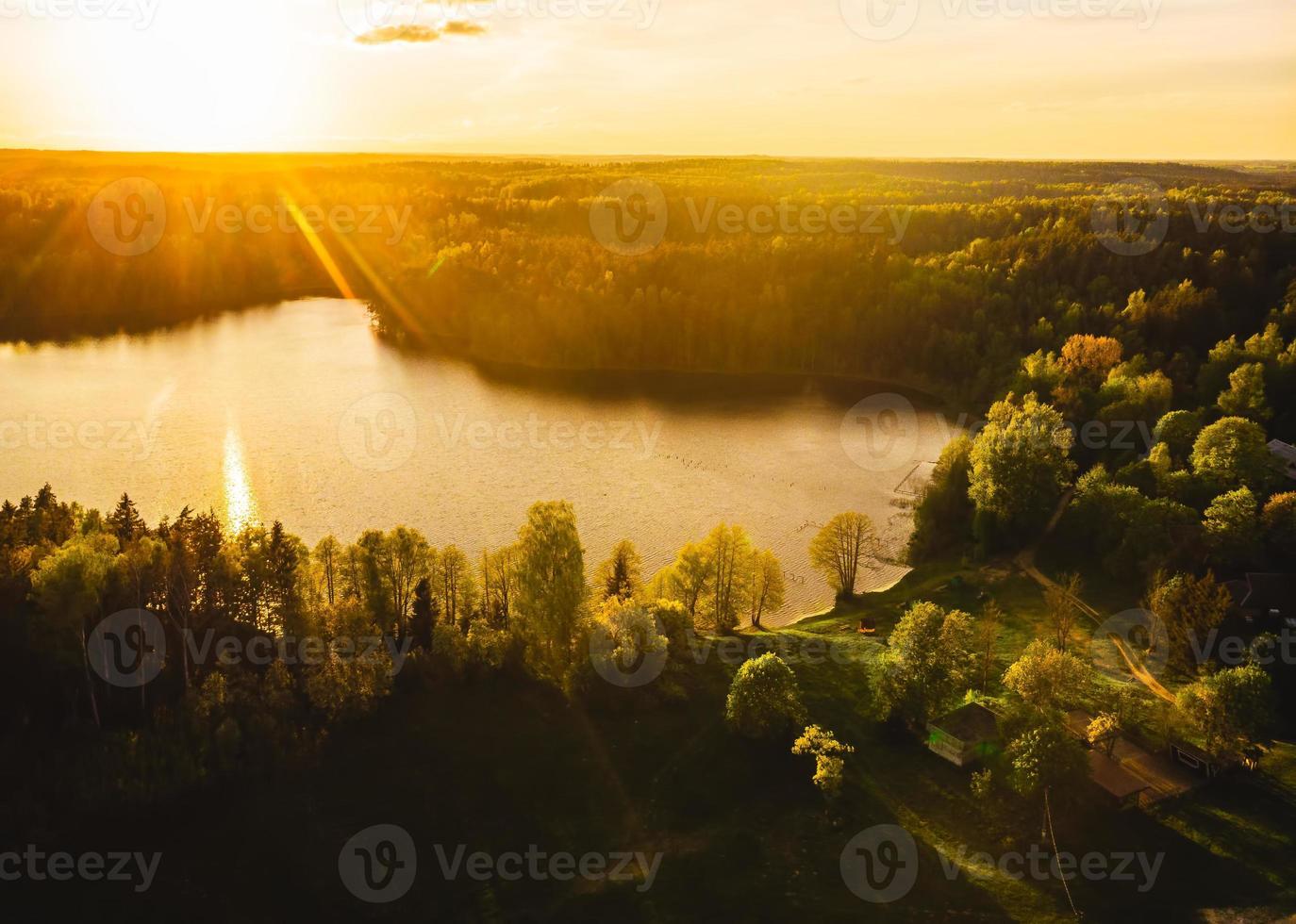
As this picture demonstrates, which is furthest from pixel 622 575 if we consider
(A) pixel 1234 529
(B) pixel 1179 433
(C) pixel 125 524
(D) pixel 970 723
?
(B) pixel 1179 433

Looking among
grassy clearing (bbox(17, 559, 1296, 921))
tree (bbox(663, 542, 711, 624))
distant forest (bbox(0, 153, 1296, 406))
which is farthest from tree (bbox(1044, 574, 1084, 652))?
distant forest (bbox(0, 153, 1296, 406))

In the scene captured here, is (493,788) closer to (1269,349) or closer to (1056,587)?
(1056,587)

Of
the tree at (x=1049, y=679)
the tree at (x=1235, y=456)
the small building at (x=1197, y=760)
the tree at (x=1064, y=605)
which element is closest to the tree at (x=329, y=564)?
the tree at (x=1049, y=679)

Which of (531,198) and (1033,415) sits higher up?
(531,198)

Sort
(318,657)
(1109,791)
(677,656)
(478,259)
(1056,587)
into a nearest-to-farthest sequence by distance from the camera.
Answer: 1. (1109,791)
2. (318,657)
3. (677,656)
4. (1056,587)
5. (478,259)

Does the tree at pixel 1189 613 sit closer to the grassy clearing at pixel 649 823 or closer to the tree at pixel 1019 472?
the grassy clearing at pixel 649 823

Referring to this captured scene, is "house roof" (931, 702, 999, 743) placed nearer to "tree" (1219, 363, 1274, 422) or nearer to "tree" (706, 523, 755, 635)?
"tree" (706, 523, 755, 635)

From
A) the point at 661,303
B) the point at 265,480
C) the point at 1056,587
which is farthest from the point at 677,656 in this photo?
the point at 661,303

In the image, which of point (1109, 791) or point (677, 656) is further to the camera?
point (677, 656)
